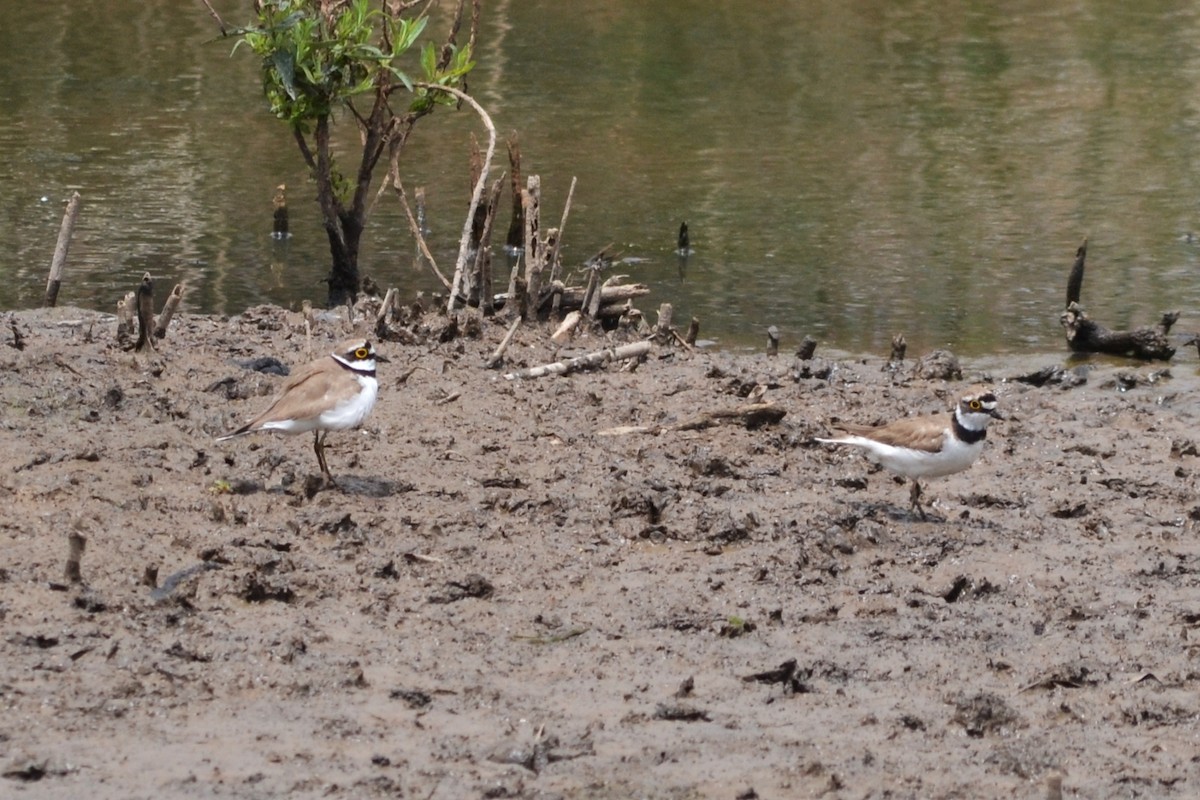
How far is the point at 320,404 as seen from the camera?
804 cm

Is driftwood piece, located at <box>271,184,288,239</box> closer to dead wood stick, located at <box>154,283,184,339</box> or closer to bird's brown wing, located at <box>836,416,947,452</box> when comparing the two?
dead wood stick, located at <box>154,283,184,339</box>

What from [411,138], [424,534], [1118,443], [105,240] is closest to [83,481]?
[424,534]

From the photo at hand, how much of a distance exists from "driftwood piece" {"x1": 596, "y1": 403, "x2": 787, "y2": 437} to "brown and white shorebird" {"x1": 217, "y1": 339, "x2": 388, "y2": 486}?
1695 millimetres

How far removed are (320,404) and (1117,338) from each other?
6.30 m

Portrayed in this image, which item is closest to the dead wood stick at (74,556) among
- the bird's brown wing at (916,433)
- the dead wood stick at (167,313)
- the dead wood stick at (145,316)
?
the dead wood stick at (145,316)

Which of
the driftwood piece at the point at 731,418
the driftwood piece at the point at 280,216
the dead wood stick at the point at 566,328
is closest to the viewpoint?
the driftwood piece at the point at 731,418

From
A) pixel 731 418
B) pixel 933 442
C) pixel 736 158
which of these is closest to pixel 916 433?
pixel 933 442

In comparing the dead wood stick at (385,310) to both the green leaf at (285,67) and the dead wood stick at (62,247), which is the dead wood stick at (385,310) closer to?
the green leaf at (285,67)

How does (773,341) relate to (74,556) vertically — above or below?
below

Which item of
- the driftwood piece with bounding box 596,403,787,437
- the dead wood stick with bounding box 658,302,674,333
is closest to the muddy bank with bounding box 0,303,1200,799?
the driftwood piece with bounding box 596,403,787,437

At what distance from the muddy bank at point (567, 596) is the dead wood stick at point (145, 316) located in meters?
0.20

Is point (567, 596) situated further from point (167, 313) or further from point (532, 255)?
point (532, 255)

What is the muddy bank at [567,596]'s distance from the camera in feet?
18.9

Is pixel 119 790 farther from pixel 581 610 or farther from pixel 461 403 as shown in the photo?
pixel 461 403
